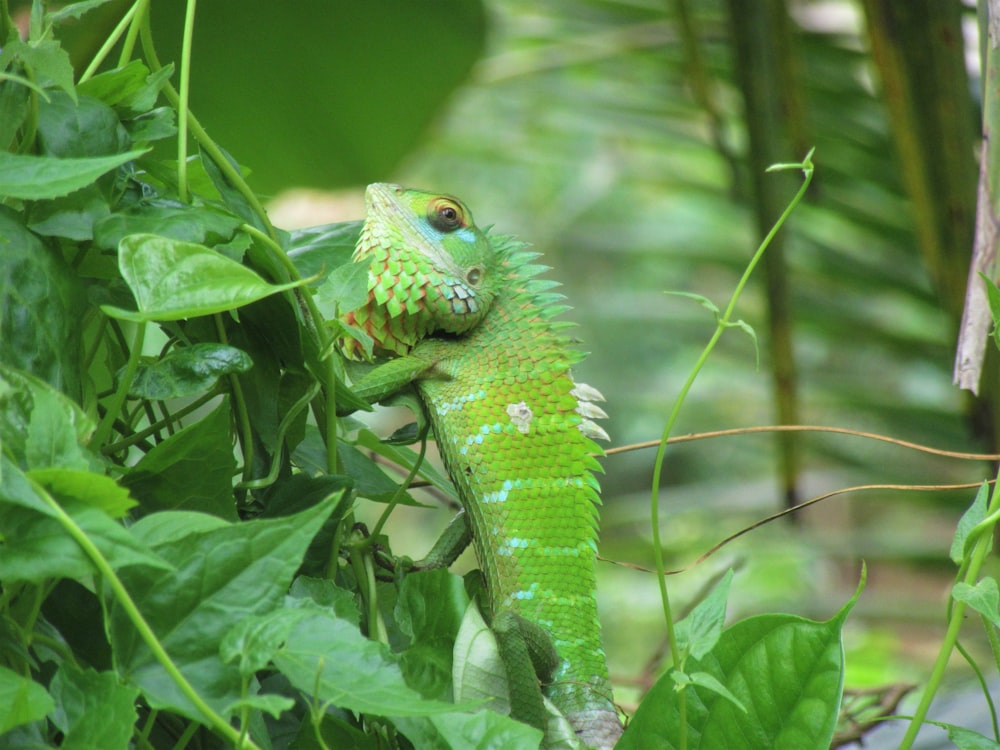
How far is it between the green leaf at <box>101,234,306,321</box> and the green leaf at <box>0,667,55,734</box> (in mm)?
244

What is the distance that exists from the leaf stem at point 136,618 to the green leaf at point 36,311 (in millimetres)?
176

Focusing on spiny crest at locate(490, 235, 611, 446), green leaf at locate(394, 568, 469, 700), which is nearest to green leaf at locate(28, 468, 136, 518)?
green leaf at locate(394, 568, 469, 700)

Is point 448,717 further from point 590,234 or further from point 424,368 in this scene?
point 590,234

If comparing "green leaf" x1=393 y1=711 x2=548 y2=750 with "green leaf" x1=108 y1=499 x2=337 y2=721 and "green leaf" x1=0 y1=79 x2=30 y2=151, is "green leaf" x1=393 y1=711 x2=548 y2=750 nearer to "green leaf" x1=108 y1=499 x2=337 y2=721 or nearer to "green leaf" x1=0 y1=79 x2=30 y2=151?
"green leaf" x1=108 y1=499 x2=337 y2=721

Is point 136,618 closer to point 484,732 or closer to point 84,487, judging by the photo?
point 84,487

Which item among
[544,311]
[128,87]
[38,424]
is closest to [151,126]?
[128,87]

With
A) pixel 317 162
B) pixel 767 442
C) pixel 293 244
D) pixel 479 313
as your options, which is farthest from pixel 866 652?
pixel 293 244

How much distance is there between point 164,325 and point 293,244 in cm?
27

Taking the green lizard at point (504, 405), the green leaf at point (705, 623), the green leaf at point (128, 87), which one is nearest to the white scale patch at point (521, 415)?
the green lizard at point (504, 405)

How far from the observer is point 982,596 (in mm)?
833

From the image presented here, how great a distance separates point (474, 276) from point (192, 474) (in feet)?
2.22

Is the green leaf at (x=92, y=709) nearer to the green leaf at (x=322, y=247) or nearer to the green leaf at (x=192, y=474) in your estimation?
the green leaf at (x=192, y=474)

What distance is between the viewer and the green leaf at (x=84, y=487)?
614 mm

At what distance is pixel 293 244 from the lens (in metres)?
1.16
